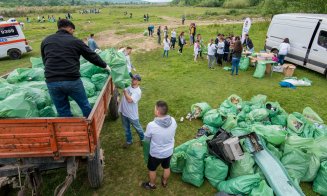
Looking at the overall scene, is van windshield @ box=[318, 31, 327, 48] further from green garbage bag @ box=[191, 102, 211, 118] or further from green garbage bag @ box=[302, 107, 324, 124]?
green garbage bag @ box=[191, 102, 211, 118]

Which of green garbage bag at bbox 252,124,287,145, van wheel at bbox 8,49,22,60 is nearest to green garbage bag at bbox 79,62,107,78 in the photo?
green garbage bag at bbox 252,124,287,145

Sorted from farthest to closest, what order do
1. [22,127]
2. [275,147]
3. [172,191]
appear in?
[275,147] < [172,191] < [22,127]

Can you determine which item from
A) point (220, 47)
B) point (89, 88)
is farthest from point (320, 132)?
point (220, 47)

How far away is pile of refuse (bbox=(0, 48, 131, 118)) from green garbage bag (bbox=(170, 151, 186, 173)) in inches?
62.3

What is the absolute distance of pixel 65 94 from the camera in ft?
11.5

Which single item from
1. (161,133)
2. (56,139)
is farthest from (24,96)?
(161,133)

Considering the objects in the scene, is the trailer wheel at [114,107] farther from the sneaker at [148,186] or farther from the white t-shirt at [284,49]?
the white t-shirt at [284,49]

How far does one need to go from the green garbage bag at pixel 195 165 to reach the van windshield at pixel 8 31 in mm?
12860

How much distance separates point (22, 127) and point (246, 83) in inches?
322

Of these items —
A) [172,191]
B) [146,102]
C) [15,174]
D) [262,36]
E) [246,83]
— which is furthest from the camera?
[262,36]

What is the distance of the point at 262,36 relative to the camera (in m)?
19.9

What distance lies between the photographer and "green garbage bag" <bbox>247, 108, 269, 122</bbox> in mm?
5422

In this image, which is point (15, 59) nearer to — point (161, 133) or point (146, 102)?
point (146, 102)

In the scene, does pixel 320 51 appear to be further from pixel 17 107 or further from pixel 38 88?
pixel 17 107
